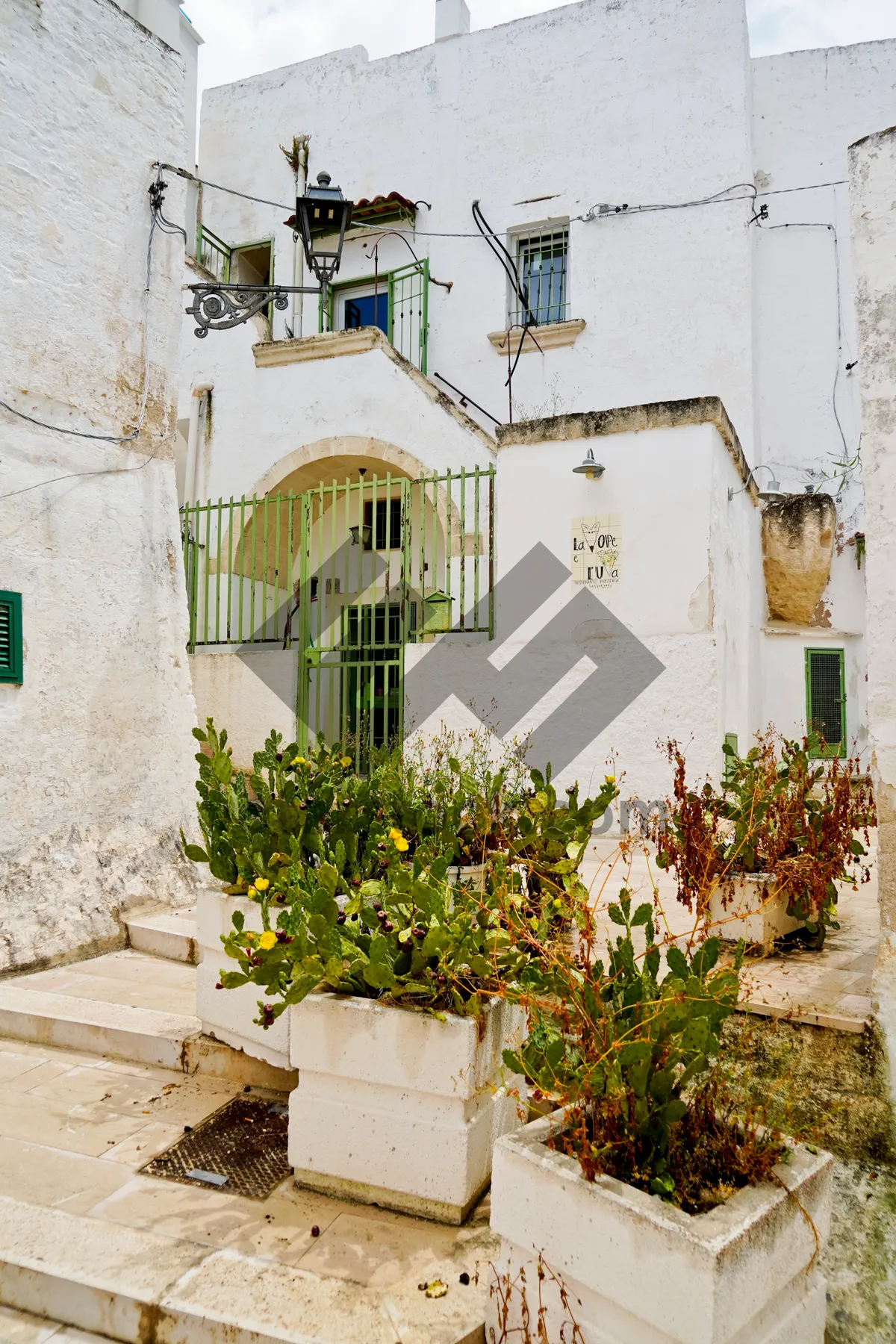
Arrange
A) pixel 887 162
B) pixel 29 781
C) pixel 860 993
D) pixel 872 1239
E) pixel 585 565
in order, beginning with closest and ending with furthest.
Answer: pixel 872 1239 → pixel 887 162 → pixel 860 993 → pixel 29 781 → pixel 585 565

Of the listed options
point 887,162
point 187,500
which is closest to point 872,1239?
point 887,162

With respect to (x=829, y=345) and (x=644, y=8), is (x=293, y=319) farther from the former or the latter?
(x=829, y=345)

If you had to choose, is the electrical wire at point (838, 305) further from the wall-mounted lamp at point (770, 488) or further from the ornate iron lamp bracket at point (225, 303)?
the ornate iron lamp bracket at point (225, 303)

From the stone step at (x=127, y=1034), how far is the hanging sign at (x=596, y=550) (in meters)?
4.81

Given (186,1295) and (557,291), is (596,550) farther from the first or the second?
(557,291)

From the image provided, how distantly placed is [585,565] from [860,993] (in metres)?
4.74

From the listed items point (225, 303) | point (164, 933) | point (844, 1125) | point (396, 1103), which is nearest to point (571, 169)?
point (225, 303)

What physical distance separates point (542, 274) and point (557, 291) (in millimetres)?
360

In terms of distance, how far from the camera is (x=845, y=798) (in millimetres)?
3922

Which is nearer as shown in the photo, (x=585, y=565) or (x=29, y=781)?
(x=29, y=781)

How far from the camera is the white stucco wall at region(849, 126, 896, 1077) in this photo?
8.90 ft

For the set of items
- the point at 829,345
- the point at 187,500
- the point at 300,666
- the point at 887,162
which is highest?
the point at 829,345

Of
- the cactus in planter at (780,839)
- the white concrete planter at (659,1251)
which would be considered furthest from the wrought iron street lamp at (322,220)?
the white concrete planter at (659,1251)

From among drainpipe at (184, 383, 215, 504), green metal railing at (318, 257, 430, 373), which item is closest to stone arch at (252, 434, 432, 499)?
drainpipe at (184, 383, 215, 504)
